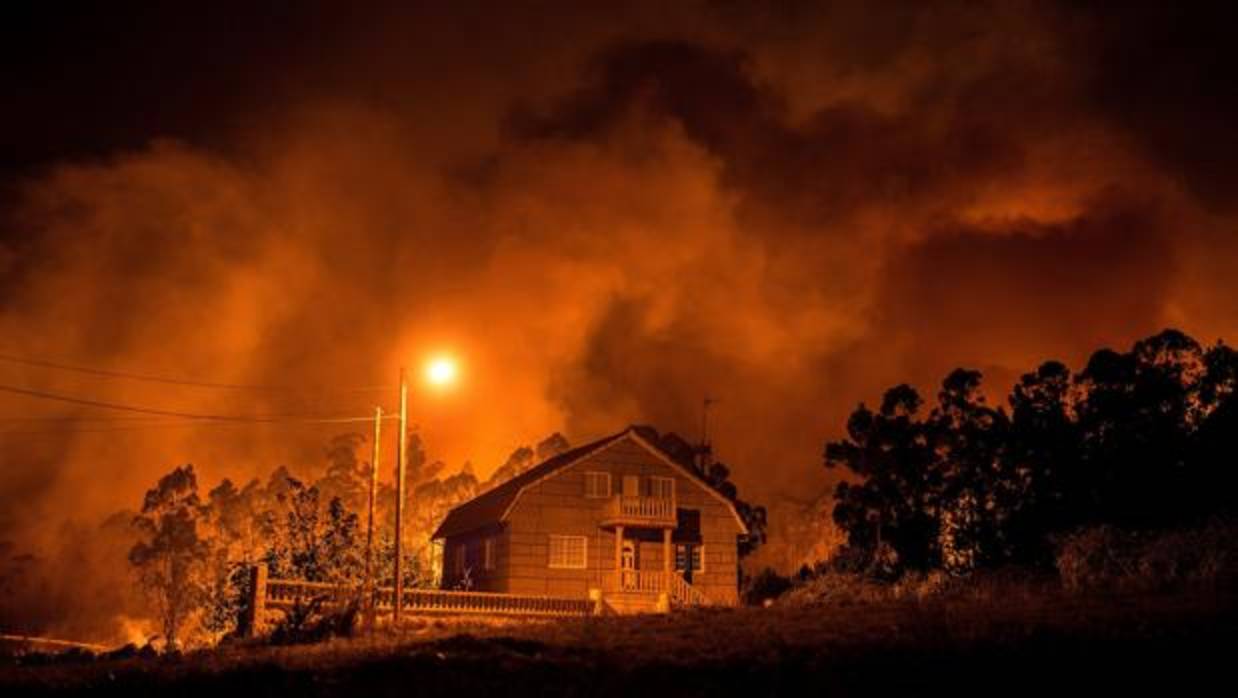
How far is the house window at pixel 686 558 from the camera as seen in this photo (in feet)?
186

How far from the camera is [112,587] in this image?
420 feet

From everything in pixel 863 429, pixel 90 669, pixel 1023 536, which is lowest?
pixel 90 669

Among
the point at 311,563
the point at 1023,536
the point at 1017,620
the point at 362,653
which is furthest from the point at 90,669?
the point at 1023,536

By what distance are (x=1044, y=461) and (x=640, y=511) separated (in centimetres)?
1883

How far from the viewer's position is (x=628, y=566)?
5550 cm

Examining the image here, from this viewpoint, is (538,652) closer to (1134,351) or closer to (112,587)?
(1134,351)

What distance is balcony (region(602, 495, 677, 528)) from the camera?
175 ft

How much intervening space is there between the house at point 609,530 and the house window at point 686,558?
0.05 metres

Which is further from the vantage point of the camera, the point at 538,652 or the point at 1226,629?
the point at 538,652

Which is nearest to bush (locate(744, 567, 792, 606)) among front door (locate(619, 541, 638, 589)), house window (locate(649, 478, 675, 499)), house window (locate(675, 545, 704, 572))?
house window (locate(675, 545, 704, 572))

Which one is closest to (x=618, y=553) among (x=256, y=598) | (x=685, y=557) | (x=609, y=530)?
(x=609, y=530)

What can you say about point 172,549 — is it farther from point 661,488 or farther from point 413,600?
point 413,600

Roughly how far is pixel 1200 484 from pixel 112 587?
111173 mm

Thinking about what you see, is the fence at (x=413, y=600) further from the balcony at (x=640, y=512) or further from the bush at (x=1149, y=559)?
→ the bush at (x=1149, y=559)
